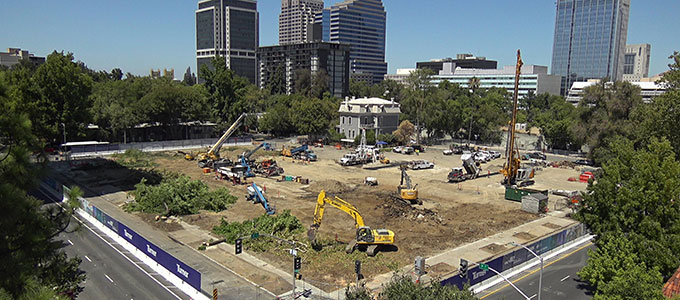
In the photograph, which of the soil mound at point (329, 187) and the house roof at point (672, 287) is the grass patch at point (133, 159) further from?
the house roof at point (672, 287)

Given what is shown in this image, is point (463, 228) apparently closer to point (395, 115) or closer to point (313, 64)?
point (395, 115)

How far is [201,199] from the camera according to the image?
162ft

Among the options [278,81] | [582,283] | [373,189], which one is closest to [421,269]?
[582,283]

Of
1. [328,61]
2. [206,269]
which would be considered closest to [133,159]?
[206,269]

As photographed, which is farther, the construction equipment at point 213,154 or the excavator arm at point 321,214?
the construction equipment at point 213,154

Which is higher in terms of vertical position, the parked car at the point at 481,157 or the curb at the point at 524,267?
the parked car at the point at 481,157

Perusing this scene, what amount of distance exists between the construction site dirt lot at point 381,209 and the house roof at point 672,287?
1569 centimetres

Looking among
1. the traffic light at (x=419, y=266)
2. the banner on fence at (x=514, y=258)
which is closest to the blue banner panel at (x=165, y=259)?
the traffic light at (x=419, y=266)

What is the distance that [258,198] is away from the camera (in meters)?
52.1

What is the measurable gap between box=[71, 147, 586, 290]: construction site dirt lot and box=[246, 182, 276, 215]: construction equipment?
857 mm

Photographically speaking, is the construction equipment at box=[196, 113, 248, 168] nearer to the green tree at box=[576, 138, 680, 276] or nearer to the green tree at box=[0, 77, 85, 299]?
the green tree at box=[576, 138, 680, 276]

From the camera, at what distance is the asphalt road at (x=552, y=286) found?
1189 inches

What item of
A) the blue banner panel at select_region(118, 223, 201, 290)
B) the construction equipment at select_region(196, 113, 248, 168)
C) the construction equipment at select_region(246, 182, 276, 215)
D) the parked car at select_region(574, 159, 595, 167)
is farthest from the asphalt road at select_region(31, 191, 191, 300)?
the parked car at select_region(574, 159, 595, 167)

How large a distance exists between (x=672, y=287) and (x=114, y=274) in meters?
34.7
